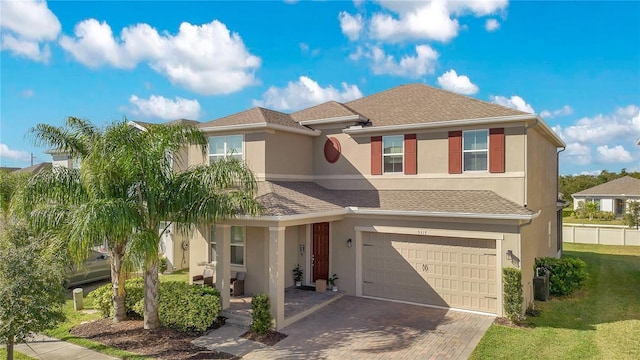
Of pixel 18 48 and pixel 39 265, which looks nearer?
pixel 39 265

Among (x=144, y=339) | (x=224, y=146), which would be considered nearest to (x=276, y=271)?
(x=144, y=339)

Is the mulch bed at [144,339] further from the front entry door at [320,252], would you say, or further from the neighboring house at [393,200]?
the front entry door at [320,252]

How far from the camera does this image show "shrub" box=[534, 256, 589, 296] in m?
13.4

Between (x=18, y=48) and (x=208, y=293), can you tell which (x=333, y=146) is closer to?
(x=208, y=293)

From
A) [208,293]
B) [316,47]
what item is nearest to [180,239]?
[208,293]

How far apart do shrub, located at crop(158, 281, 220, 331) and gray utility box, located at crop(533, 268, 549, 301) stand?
1093cm

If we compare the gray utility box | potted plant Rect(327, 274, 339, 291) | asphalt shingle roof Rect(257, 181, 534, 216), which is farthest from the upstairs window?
the gray utility box

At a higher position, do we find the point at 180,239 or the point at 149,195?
the point at 149,195

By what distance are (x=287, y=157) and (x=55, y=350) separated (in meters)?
9.38

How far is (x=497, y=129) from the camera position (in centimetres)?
1238

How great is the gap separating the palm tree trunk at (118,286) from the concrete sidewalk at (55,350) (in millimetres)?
1478

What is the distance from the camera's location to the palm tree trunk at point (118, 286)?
10.5 meters

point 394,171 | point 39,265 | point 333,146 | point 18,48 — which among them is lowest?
point 39,265

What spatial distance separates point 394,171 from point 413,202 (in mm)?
1998
